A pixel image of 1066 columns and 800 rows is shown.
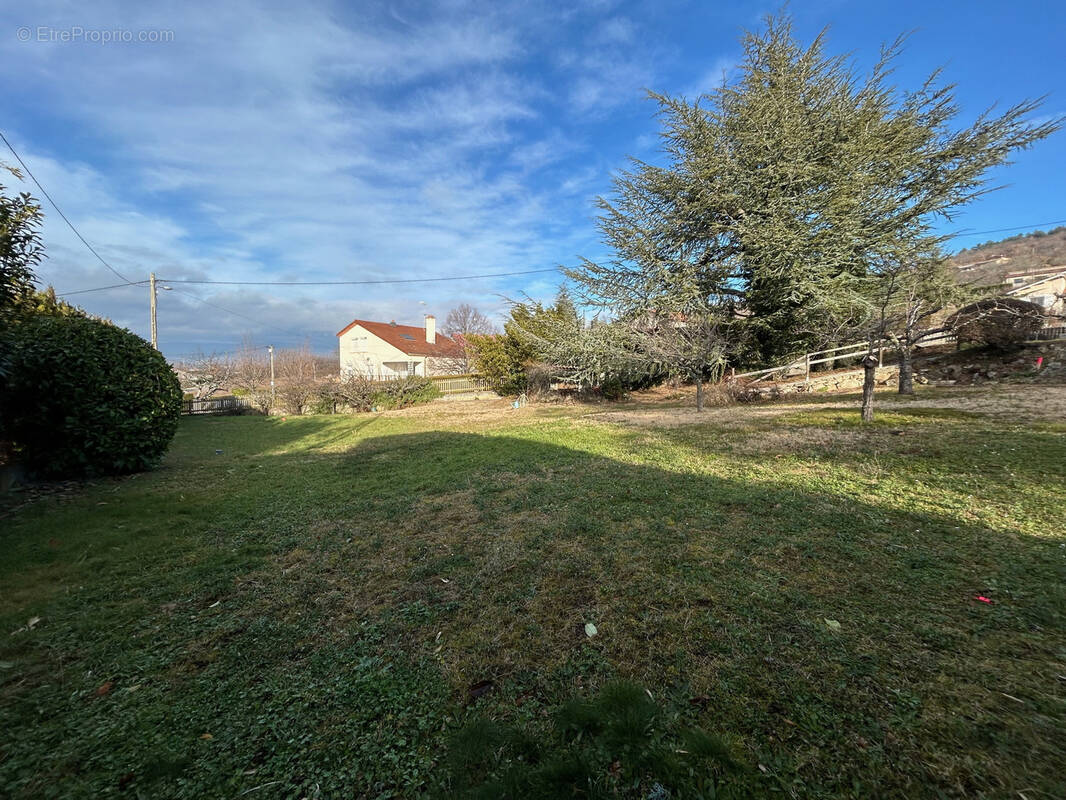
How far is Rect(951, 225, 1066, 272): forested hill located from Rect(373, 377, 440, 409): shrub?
35168 mm

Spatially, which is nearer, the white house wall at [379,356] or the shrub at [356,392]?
the shrub at [356,392]

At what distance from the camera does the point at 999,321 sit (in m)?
10.9

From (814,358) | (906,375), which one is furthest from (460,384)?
(906,375)

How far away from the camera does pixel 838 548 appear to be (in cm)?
295

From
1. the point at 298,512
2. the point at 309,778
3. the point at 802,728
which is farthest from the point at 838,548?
the point at 298,512

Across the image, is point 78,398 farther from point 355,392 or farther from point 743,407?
point 743,407

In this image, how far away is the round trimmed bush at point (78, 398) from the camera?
4926 mm

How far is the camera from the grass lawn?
147 centimetres

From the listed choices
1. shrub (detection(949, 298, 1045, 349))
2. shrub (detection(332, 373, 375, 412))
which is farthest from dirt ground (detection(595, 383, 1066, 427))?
shrub (detection(332, 373, 375, 412))

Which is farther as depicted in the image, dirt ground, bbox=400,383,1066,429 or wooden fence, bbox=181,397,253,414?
wooden fence, bbox=181,397,253,414

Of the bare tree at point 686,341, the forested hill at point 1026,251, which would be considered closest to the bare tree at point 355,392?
the bare tree at point 686,341

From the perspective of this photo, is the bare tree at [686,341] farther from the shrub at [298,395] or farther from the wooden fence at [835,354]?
the shrub at [298,395]

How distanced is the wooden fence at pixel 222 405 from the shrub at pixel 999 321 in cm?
2708

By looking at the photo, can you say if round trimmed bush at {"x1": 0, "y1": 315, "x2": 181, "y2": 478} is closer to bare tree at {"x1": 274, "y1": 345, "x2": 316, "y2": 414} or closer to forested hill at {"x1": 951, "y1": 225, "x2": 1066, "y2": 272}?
bare tree at {"x1": 274, "y1": 345, "x2": 316, "y2": 414}
